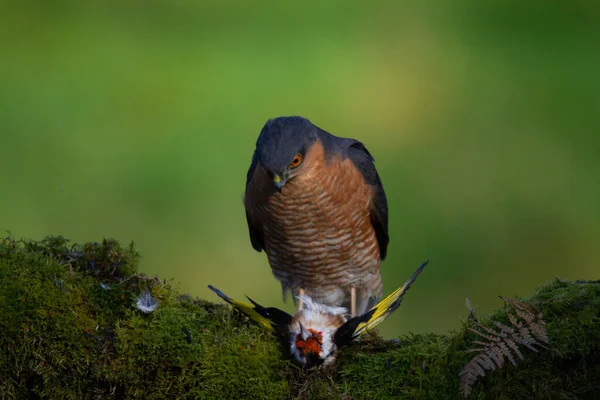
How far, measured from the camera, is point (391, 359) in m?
2.92

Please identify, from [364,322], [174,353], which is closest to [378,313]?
[364,322]

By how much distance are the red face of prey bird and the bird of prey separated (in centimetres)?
92

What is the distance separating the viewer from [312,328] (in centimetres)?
305

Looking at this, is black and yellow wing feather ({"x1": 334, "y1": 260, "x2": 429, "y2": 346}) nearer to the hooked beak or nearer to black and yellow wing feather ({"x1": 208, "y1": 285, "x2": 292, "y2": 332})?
black and yellow wing feather ({"x1": 208, "y1": 285, "x2": 292, "y2": 332})

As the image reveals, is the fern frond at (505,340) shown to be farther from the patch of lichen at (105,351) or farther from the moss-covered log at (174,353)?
the patch of lichen at (105,351)

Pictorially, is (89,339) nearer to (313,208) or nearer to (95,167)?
Result: (313,208)

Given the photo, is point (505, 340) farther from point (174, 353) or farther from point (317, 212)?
point (317, 212)

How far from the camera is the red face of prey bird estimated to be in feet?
12.9

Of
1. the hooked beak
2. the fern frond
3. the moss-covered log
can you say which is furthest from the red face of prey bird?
the fern frond

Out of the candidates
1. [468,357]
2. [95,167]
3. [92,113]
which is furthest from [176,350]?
[92,113]

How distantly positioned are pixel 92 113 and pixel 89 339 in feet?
19.1

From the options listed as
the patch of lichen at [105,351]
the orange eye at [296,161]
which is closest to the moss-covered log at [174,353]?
the patch of lichen at [105,351]

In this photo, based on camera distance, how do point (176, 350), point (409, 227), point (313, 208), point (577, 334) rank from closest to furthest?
point (577, 334)
point (176, 350)
point (313, 208)
point (409, 227)

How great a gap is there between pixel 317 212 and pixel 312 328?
1.23m
